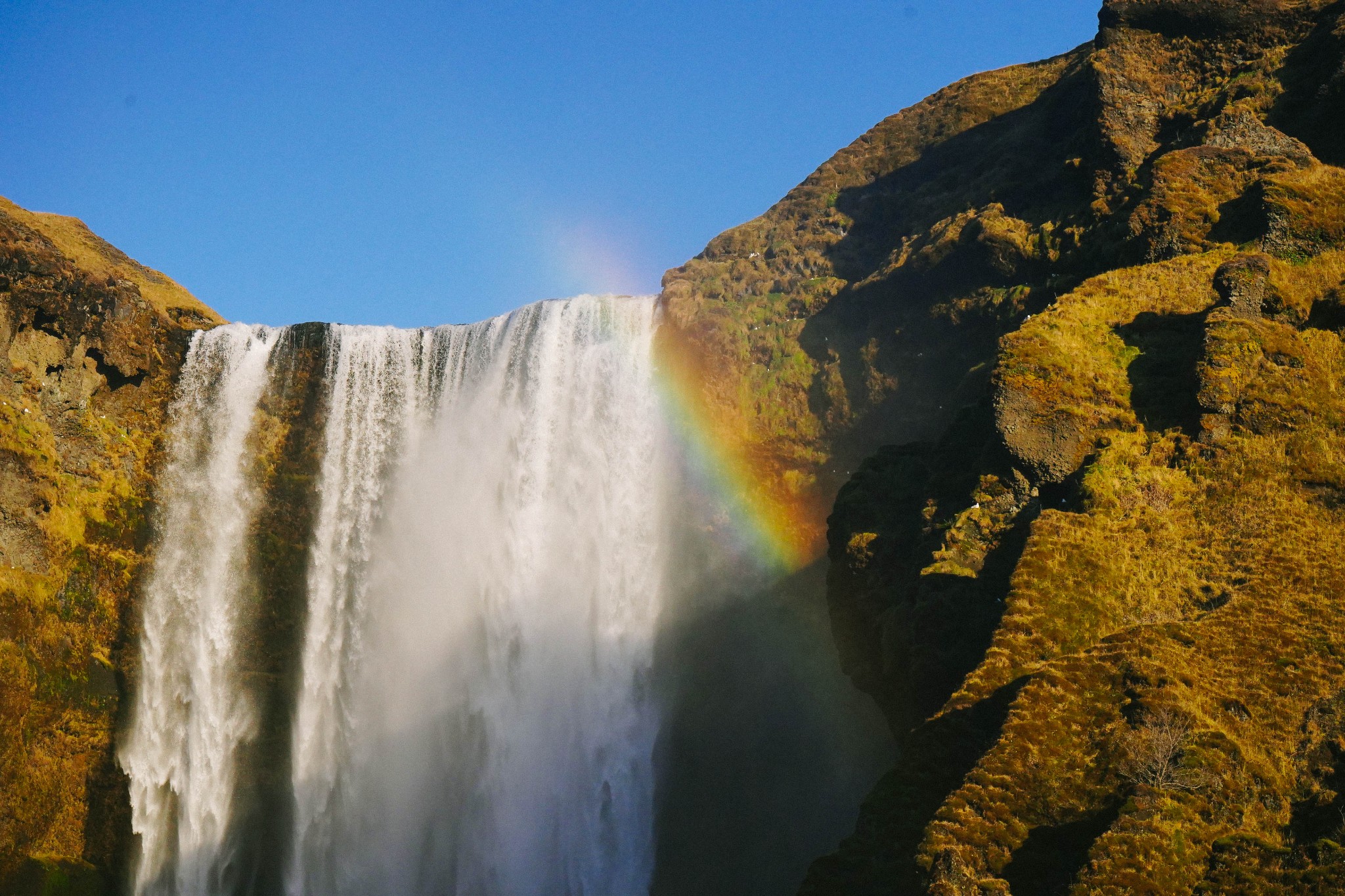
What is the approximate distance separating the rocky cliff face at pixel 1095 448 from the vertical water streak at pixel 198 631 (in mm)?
16158

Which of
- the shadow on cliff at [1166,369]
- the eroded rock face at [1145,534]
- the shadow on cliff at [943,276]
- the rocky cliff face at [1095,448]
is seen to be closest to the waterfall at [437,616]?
the rocky cliff face at [1095,448]

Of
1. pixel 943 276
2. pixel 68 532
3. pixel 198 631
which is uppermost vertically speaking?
pixel 943 276

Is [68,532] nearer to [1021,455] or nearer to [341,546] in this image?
[341,546]

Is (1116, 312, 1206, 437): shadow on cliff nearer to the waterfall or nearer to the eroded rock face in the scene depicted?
the eroded rock face

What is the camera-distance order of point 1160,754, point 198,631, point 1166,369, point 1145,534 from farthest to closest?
point 198,631
point 1166,369
point 1145,534
point 1160,754

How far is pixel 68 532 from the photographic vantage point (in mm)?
29938

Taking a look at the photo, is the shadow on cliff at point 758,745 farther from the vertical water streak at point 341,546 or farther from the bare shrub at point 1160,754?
the bare shrub at point 1160,754

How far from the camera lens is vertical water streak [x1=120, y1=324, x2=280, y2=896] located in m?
30.1

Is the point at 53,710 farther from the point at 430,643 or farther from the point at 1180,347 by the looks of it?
the point at 1180,347

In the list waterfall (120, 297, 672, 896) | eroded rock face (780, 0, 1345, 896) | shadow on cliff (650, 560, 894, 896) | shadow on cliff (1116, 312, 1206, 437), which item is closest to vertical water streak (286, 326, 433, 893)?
waterfall (120, 297, 672, 896)

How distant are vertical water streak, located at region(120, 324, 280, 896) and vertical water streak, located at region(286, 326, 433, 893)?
224 centimetres

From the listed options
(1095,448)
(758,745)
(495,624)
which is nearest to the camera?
(1095,448)

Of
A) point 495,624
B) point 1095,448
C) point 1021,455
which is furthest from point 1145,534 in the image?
point 495,624

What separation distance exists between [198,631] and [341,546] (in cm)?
524
